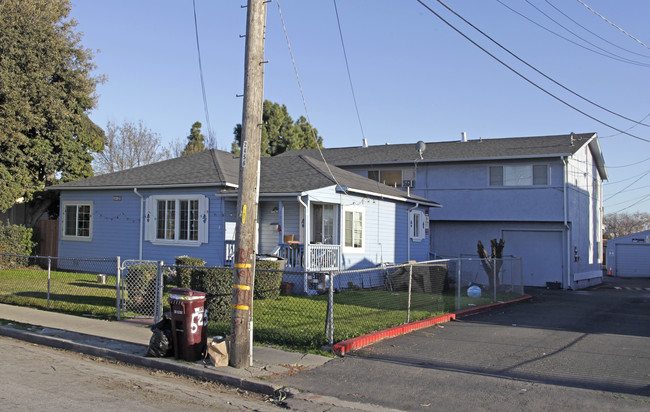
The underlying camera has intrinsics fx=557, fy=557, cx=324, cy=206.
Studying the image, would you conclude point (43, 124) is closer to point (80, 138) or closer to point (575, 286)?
point (80, 138)

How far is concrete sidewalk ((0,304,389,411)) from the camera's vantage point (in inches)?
272

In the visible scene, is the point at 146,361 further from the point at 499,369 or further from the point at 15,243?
the point at 15,243

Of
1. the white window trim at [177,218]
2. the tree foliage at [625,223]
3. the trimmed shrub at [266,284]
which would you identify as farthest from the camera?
the tree foliage at [625,223]

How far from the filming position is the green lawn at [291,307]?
392 inches

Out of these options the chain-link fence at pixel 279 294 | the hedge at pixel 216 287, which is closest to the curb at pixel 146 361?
the chain-link fence at pixel 279 294

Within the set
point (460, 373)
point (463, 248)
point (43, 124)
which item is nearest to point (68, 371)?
point (460, 373)

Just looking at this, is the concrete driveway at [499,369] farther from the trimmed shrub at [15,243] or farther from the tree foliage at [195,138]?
the tree foliage at [195,138]

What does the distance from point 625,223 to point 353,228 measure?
69.2 metres

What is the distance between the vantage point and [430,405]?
6492mm

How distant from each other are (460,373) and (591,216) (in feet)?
81.9

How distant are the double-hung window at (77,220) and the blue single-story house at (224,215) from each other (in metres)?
0.04

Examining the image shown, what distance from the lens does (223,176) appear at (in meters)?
17.9

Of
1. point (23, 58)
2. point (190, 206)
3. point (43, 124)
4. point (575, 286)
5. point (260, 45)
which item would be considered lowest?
point (575, 286)

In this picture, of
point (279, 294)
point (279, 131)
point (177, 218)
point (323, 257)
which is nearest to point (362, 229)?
point (323, 257)
